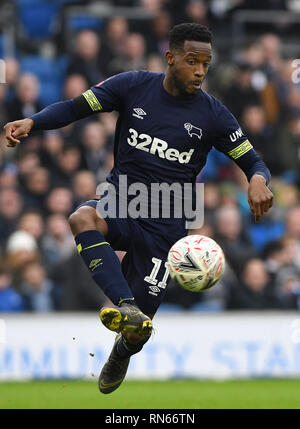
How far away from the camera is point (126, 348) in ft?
29.4

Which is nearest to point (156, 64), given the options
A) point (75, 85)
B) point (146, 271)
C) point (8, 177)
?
point (75, 85)

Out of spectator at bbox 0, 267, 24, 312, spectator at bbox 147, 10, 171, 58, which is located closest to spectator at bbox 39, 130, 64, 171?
spectator at bbox 0, 267, 24, 312

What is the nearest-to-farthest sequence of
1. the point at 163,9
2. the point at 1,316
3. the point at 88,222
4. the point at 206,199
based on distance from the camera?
1. the point at 88,222
2. the point at 1,316
3. the point at 206,199
4. the point at 163,9

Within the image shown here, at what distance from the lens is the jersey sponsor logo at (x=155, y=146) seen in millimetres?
8625

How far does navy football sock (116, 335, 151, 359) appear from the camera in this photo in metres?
8.74

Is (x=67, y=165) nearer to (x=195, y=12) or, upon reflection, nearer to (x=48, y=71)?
(x=48, y=71)

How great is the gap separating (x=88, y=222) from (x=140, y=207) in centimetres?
60

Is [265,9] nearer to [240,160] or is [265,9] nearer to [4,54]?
[4,54]

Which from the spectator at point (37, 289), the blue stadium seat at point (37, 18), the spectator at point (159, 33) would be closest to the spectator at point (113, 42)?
the spectator at point (159, 33)

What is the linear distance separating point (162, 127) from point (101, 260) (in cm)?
126

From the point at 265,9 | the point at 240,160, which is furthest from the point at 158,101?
the point at 265,9

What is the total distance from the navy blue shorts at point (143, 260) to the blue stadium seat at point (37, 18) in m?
9.58

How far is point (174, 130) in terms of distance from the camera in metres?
8.62

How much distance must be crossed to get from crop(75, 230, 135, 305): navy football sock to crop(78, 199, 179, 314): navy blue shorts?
30 centimetres
